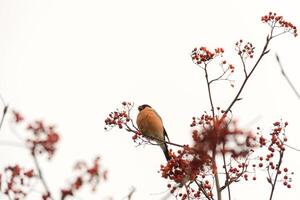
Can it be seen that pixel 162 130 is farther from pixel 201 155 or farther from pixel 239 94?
pixel 201 155

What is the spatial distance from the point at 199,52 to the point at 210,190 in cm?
165

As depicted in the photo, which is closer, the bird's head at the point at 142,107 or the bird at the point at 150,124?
the bird at the point at 150,124

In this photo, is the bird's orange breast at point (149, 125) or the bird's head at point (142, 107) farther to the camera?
the bird's head at point (142, 107)

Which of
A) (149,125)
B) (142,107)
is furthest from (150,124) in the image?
(142,107)

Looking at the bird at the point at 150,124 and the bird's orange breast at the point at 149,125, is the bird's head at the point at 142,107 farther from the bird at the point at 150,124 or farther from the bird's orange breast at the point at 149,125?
the bird's orange breast at the point at 149,125

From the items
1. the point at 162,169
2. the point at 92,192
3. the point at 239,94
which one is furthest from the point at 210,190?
the point at 92,192

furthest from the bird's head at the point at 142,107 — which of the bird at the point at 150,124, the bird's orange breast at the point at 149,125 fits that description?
the bird's orange breast at the point at 149,125

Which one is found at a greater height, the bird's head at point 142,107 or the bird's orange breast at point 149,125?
the bird's head at point 142,107

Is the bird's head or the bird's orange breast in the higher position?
the bird's head

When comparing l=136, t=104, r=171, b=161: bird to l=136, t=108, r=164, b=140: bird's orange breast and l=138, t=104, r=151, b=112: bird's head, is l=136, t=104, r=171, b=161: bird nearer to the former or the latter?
l=136, t=108, r=164, b=140: bird's orange breast

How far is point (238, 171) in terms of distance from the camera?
523 centimetres

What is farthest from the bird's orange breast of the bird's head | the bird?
the bird's head

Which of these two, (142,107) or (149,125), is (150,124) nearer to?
(149,125)

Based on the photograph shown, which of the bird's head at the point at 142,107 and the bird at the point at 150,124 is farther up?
the bird's head at the point at 142,107
